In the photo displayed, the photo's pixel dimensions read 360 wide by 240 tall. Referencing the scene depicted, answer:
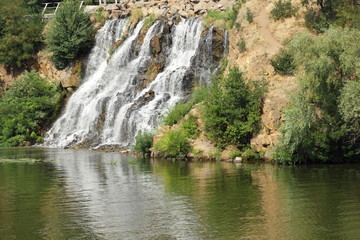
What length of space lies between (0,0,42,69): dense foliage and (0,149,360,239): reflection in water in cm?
3632

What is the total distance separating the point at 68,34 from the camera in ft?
221

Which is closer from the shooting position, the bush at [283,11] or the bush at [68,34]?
the bush at [283,11]

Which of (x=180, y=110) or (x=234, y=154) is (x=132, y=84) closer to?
(x=180, y=110)

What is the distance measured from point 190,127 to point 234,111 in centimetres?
372

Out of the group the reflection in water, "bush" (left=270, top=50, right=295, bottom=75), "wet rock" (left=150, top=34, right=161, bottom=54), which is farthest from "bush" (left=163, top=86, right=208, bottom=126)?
"wet rock" (left=150, top=34, right=161, bottom=54)

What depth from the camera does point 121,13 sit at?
227 ft

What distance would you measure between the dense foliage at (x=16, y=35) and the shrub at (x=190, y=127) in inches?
1365

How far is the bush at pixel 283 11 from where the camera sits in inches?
1889

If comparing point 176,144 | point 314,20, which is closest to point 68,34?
point 176,144

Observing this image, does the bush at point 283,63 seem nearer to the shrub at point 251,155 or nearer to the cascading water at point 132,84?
the shrub at point 251,155

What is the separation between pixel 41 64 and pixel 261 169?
43233 millimetres

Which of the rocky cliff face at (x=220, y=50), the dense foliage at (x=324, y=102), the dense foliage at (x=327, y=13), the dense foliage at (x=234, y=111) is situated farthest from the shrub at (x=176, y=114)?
the dense foliage at (x=327, y=13)

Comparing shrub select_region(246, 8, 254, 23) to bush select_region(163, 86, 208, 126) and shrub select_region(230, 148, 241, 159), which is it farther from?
shrub select_region(230, 148, 241, 159)

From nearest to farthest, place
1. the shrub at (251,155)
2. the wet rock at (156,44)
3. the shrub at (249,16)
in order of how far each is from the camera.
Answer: the shrub at (251,155) < the shrub at (249,16) < the wet rock at (156,44)
